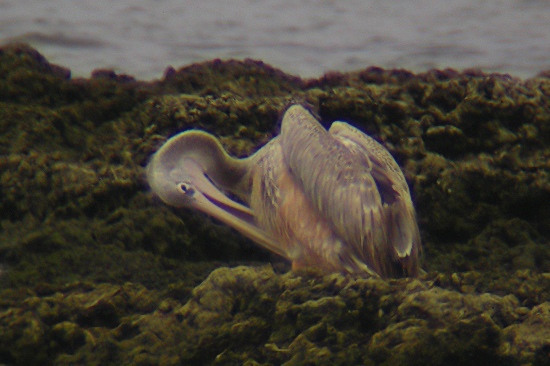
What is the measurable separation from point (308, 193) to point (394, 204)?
1.22 feet

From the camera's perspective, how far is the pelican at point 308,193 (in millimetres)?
2516

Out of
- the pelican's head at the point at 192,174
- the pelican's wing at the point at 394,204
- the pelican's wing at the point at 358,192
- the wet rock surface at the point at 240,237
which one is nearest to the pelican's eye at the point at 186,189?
the pelican's head at the point at 192,174

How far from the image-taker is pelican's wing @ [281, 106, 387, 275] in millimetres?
2480

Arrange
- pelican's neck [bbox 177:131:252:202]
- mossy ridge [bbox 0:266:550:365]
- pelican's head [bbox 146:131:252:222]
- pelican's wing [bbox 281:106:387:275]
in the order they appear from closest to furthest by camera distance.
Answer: mossy ridge [bbox 0:266:550:365], pelican's wing [bbox 281:106:387:275], pelican's head [bbox 146:131:252:222], pelican's neck [bbox 177:131:252:202]

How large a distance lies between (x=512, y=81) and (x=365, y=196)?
1.62 metres

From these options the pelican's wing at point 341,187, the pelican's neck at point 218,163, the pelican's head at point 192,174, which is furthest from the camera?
the pelican's neck at point 218,163

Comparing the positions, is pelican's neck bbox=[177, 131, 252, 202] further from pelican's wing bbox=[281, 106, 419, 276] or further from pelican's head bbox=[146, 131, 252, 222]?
pelican's wing bbox=[281, 106, 419, 276]

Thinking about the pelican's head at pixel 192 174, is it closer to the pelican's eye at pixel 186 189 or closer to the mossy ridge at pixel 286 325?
the pelican's eye at pixel 186 189

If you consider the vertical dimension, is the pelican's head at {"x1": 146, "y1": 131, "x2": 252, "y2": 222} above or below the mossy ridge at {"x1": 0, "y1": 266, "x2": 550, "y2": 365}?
above

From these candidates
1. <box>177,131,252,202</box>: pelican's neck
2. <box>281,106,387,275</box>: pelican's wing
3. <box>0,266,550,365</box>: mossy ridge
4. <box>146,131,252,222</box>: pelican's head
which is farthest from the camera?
<box>177,131,252,202</box>: pelican's neck

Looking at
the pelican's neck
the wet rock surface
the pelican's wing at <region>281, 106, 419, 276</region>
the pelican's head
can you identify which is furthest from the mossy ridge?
the pelican's neck

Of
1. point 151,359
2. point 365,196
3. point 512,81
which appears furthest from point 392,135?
point 151,359

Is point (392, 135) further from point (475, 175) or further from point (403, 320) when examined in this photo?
point (403, 320)

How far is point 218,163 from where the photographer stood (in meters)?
3.38
